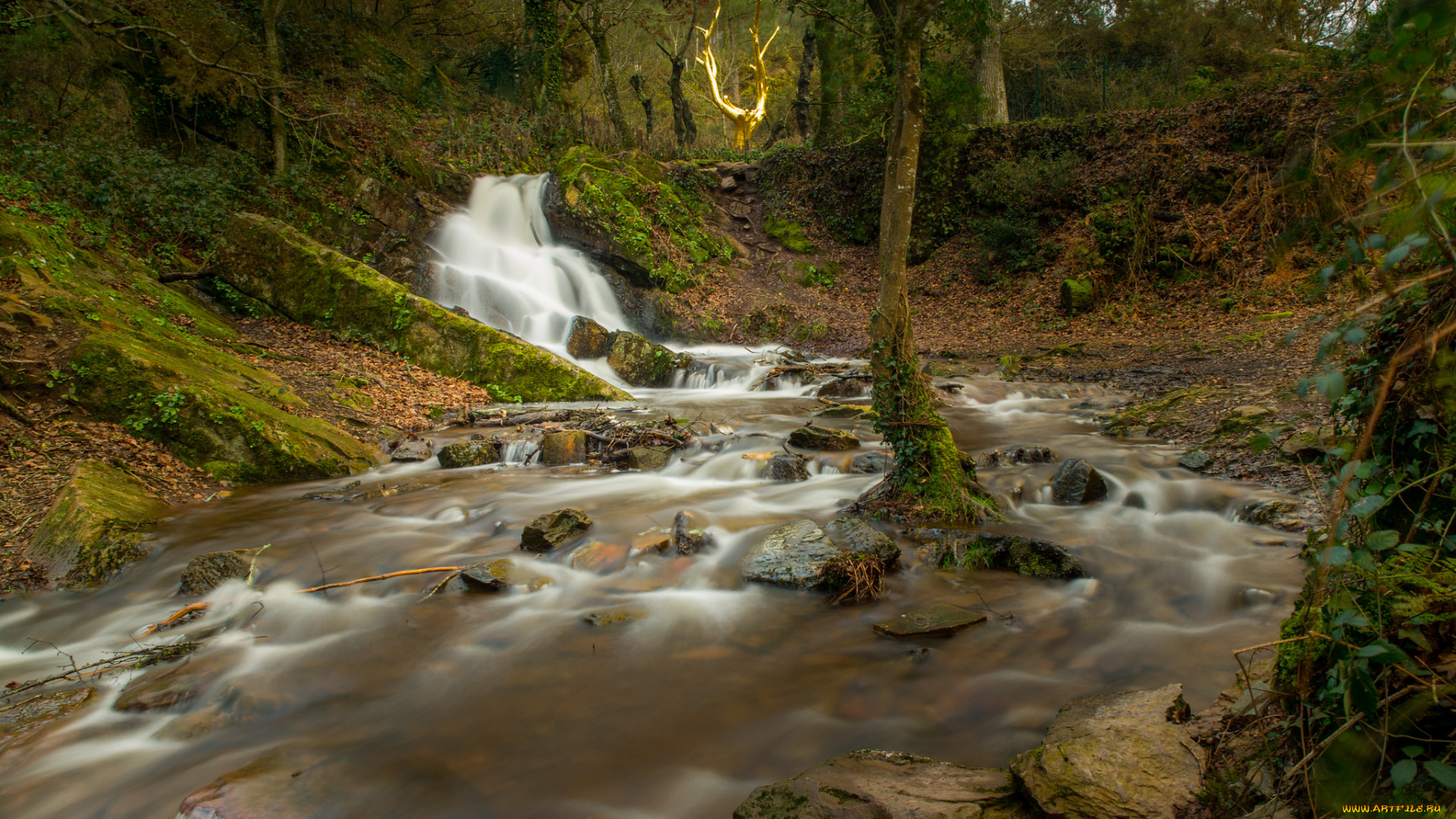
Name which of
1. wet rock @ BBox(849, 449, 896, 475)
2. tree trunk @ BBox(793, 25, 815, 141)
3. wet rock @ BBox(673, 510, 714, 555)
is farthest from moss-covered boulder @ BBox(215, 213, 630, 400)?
tree trunk @ BBox(793, 25, 815, 141)

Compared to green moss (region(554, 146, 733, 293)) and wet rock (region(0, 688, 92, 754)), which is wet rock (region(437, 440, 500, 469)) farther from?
green moss (region(554, 146, 733, 293))

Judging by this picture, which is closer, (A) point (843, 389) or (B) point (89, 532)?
(B) point (89, 532)

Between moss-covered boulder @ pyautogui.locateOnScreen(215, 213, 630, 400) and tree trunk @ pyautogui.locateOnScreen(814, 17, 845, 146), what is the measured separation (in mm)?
14555

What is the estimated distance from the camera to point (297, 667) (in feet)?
13.2

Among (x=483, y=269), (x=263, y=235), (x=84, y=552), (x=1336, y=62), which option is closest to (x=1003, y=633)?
(x=84, y=552)

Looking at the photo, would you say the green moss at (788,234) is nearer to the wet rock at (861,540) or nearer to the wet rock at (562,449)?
the wet rock at (562,449)

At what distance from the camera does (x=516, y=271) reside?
1611cm

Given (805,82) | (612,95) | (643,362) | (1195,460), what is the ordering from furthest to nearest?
(805,82) → (612,95) → (643,362) → (1195,460)

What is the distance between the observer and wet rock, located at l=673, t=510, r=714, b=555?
17.7ft

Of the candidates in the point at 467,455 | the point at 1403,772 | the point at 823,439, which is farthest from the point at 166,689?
the point at 823,439

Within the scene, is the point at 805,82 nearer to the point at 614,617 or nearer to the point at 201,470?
the point at 201,470

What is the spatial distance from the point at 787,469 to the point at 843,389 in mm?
4813

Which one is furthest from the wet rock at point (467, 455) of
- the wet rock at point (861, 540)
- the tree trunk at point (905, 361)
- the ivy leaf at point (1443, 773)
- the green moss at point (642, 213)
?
the green moss at point (642, 213)

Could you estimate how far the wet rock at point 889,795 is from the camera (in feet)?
7.20
